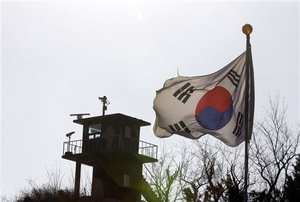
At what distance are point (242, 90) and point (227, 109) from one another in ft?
1.86

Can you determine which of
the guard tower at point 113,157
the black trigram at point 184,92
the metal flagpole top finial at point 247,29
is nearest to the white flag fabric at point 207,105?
the black trigram at point 184,92

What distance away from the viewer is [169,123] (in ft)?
52.0

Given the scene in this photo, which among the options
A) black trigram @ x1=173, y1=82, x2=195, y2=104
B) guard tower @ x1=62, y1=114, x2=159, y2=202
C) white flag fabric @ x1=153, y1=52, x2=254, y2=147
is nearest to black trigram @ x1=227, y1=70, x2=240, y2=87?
white flag fabric @ x1=153, y1=52, x2=254, y2=147

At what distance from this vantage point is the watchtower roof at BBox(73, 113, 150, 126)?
53219mm

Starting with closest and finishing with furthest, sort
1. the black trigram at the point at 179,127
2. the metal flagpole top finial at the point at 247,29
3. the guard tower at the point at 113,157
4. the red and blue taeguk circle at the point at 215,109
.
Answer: the metal flagpole top finial at the point at 247,29
the red and blue taeguk circle at the point at 215,109
the black trigram at the point at 179,127
the guard tower at the point at 113,157

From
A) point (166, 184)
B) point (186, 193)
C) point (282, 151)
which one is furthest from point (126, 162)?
point (282, 151)

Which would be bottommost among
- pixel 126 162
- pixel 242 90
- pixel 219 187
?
pixel 242 90

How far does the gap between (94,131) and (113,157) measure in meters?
3.00

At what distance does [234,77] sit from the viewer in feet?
50.9

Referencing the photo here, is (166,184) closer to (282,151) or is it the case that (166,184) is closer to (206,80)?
(282,151)

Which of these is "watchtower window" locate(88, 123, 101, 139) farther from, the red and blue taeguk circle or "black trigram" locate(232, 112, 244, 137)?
"black trigram" locate(232, 112, 244, 137)

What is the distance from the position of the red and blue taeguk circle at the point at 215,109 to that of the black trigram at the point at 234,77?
29 centimetres

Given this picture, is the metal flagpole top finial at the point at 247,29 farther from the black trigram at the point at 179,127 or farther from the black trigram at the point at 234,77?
the black trigram at the point at 179,127

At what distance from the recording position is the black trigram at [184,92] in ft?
52.4
